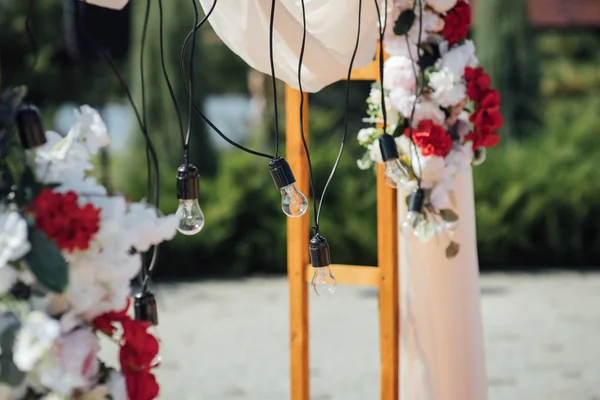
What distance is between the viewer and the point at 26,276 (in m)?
1.43

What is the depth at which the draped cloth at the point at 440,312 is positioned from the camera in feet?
9.28

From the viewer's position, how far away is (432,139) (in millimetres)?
2732

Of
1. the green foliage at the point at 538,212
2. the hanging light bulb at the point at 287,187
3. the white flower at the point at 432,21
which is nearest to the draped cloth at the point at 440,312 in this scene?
the white flower at the point at 432,21

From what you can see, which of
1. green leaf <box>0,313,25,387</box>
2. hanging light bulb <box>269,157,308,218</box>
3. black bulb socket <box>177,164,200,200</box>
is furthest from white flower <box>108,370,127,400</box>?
hanging light bulb <box>269,157,308,218</box>

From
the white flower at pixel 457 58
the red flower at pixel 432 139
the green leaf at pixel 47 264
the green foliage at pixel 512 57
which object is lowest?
the green leaf at pixel 47 264

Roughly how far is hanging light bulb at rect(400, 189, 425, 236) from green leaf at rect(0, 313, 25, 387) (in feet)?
5.02

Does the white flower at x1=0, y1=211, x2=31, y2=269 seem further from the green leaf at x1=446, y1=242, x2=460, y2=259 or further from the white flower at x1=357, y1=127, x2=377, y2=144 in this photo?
the green leaf at x1=446, y1=242, x2=460, y2=259

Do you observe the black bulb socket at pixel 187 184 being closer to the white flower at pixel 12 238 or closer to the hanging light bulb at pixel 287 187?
the hanging light bulb at pixel 287 187

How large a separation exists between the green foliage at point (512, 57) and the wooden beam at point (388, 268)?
258 inches

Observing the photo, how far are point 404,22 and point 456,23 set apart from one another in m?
0.16

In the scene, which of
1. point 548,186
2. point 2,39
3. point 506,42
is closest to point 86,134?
point 548,186

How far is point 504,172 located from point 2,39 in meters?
8.93

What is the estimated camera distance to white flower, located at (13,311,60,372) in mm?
1366

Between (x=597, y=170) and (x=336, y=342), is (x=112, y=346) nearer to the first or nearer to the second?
(x=336, y=342)
